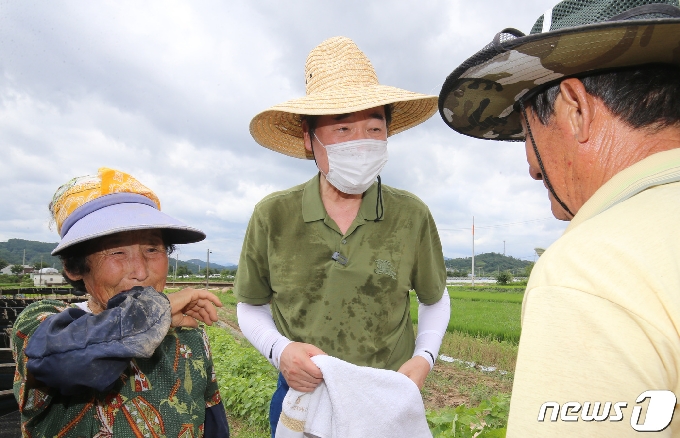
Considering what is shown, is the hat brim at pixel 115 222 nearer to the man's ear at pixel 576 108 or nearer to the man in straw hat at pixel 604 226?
the man in straw hat at pixel 604 226

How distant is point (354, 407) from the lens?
1838 millimetres

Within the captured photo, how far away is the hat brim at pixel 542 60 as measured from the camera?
3.29 ft

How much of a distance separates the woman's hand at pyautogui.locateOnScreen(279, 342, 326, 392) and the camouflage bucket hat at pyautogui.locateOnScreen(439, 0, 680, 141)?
1264 mm

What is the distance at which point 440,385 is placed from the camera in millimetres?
8398

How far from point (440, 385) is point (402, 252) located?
7.02 m

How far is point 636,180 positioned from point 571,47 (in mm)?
432

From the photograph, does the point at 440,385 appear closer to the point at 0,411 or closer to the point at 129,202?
the point at 0,411

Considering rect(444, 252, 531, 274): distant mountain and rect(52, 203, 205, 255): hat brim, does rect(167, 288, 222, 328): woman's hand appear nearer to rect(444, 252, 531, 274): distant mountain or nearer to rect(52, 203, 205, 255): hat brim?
rect(52, 203, 205, 255): hat brim

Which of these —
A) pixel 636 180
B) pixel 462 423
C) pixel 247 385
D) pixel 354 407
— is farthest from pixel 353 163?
pixel 247 385

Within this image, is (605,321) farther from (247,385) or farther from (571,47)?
(247,385)

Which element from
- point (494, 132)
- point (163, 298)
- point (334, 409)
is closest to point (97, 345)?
point (163, 298)

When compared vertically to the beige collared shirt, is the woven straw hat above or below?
above

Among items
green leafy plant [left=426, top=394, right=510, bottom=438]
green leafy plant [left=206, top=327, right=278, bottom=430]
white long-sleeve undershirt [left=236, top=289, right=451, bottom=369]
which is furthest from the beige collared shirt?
green leafy plant [left=206, top=327, right=278, bottom=430]

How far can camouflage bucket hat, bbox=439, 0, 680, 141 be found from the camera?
1.00 meters
